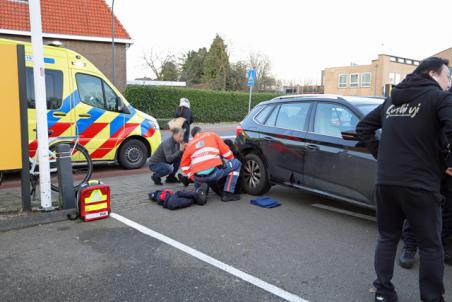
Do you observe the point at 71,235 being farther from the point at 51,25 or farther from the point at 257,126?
the point at 51,25

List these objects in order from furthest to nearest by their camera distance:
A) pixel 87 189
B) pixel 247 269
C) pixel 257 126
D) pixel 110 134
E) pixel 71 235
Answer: pixel 110 134 < pixel 257 126 < pixel 87 189 < pixel 71 235 < pixel 247 269

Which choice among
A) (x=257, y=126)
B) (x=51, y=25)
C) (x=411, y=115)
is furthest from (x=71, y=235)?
(x=51, y=25)

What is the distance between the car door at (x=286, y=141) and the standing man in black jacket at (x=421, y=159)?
2747mm

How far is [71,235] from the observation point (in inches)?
191

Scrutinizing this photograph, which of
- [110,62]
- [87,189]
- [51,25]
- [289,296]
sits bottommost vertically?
[289,296]

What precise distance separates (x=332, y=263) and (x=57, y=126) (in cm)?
595

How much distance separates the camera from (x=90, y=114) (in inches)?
331

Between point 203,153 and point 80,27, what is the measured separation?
67.6 feet

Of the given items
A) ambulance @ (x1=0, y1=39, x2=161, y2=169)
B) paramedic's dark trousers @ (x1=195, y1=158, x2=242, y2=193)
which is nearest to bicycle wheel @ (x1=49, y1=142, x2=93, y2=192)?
ambulance @ (x1=0, y1=39, x2=161, y2=169)

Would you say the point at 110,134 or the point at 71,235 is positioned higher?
the point at 110,134

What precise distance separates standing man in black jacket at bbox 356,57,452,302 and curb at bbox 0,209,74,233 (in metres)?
4.02

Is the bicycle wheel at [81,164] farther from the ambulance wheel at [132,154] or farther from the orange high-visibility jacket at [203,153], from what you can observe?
the ambulance wheel at [132,154]

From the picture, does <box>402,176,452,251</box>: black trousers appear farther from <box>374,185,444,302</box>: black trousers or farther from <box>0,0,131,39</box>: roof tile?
<box>0,0,131,39</box>: roof tile

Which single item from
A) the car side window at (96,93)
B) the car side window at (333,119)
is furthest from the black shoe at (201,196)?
the car side window at (96,93)
